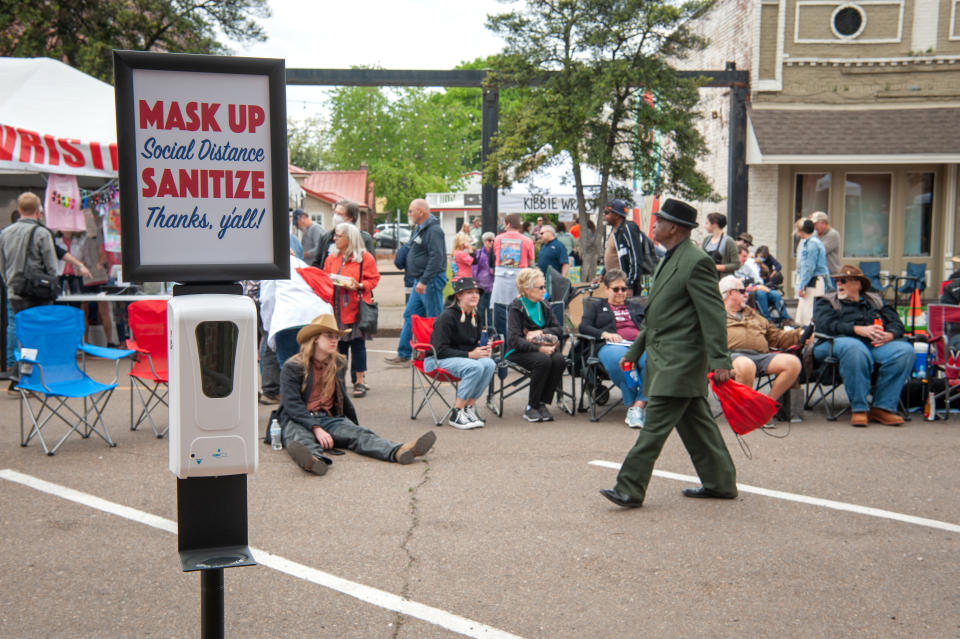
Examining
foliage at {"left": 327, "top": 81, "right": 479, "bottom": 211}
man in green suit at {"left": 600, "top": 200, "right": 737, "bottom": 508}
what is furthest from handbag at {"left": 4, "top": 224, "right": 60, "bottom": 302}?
foliage at {"left": 327, "top": 81, "right": 479, "bottom": 211}

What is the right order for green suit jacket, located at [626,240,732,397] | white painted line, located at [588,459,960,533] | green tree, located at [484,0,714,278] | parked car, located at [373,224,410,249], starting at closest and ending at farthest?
white painted line, located at [588,459,960,533] → green suit jacket, located at [626,240,732,397] → green tree, located at [484,0,714,278] → parked car, located at [373,224,410,249]

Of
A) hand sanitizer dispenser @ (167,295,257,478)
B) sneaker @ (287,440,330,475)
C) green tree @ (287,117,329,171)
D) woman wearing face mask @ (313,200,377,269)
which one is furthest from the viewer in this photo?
green tree @ (287,117,329,171)

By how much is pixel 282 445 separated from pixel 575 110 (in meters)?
9.12

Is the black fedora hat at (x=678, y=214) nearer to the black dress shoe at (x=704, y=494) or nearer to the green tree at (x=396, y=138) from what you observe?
the black dress shoe at (x=704, y=494)

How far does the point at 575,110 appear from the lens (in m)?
14.3

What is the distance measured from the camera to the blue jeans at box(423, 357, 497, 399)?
7879 millimetres

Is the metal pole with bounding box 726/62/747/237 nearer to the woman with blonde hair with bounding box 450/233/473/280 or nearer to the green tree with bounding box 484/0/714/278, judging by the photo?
the green tree with bounding box 484/0/714/278

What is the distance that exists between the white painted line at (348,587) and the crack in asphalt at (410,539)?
9 cm

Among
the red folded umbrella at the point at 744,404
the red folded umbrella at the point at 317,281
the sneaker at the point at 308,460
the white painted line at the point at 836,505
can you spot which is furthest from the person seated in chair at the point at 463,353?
the red folded umbrella at the point at 744,404

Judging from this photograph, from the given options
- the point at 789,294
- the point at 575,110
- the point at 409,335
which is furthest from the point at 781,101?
the point at 409,335

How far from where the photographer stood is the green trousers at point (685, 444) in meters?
5.40

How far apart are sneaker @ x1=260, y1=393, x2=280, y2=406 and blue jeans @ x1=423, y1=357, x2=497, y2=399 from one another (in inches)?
71.9

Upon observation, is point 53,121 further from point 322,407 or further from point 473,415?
point 473,415

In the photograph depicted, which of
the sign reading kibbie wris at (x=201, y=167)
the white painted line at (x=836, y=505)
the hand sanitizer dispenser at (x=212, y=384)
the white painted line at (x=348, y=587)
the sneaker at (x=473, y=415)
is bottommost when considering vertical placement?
the white painted line at (x=348, y=587)
